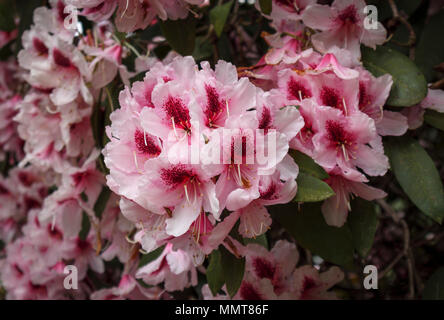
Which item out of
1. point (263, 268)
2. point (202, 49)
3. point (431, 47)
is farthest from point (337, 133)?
point (202, 49)

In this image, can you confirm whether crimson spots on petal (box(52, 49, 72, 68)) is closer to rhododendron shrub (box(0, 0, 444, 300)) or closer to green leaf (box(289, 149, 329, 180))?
rhododendron shrub (box(0, 0, 444, 300))

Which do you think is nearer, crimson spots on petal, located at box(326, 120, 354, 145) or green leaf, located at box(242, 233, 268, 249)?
crimson spots on petal, located at box(326, 120, 354, 145)

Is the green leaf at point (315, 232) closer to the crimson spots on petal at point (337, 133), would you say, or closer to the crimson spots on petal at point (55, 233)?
the crimson spots on petal at point (337, 133)

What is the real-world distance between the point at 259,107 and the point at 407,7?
0.66 m

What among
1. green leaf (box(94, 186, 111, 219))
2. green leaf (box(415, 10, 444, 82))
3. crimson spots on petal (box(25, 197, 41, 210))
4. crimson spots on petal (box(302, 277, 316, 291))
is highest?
green leaf (box(415, 10, 444, 82))

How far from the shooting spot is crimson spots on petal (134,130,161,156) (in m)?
0.76

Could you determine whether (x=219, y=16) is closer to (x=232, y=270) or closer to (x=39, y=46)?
(x=39, y=46)

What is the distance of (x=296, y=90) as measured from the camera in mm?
870

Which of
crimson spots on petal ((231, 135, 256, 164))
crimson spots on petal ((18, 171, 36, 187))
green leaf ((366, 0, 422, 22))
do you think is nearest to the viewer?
crimson spots on petal ((231, 135, 256, 164))

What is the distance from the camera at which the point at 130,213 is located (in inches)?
30.6

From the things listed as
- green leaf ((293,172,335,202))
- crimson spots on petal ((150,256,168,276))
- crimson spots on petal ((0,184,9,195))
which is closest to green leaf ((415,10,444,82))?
green leaf ((293,172,335,202))

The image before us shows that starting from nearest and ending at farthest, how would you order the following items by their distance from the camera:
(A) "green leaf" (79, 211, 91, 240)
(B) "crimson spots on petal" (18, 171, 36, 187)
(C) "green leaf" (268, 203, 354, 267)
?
(C) "green leaf" (268, 203, 354, 267), (A) "green leaf" (79, 211, 91, 240), (B) "crimson spots on petal" (18, 171, 36, 187)

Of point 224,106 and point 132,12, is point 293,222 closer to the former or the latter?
point 224,106

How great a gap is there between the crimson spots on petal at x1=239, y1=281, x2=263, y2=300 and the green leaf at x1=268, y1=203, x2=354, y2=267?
0.17 m
